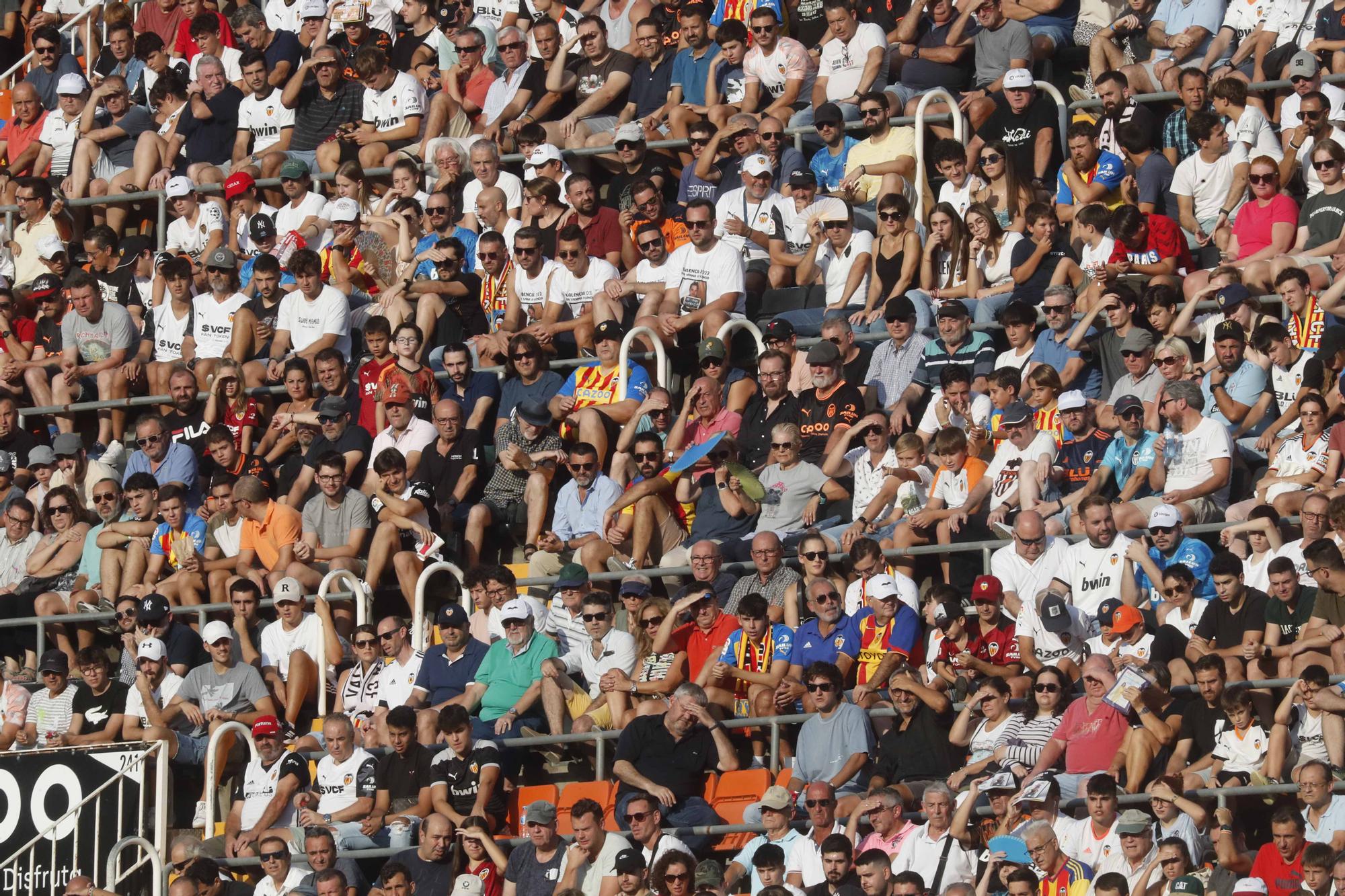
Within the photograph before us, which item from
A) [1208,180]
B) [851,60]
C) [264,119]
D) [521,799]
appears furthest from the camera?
[264,119]

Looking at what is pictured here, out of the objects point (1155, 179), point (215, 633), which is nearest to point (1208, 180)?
point (1155, 179)

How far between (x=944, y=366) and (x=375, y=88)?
6.42 meters

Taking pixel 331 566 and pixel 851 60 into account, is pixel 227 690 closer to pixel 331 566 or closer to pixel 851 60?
pixel 331 566

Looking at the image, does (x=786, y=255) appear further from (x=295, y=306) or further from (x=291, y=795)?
(x=291, y=795)

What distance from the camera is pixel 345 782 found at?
17.2 m

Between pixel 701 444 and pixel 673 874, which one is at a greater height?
pixel 701 444

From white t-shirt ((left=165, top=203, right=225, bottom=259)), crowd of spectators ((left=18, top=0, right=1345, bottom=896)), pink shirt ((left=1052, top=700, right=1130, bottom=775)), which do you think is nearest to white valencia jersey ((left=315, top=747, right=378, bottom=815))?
crowd of spectators ((left=18, top=0, right=1345, bottom=896))

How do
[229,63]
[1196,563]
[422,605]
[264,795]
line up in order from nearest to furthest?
[1196,563], [264,795], [422,605], [229,63]

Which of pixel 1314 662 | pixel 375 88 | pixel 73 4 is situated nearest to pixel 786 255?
pixel 375 88

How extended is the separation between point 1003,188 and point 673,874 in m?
6.20

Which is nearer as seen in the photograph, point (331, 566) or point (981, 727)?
point (981, 727)

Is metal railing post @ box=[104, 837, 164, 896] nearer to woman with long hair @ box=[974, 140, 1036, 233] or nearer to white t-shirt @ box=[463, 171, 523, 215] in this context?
white t-shirt @ box=[463, 171, 523, 215]

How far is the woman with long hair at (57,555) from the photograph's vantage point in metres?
19.9

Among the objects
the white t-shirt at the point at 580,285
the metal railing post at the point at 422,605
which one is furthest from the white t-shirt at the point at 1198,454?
the white t-shirt at the point at 580,285
